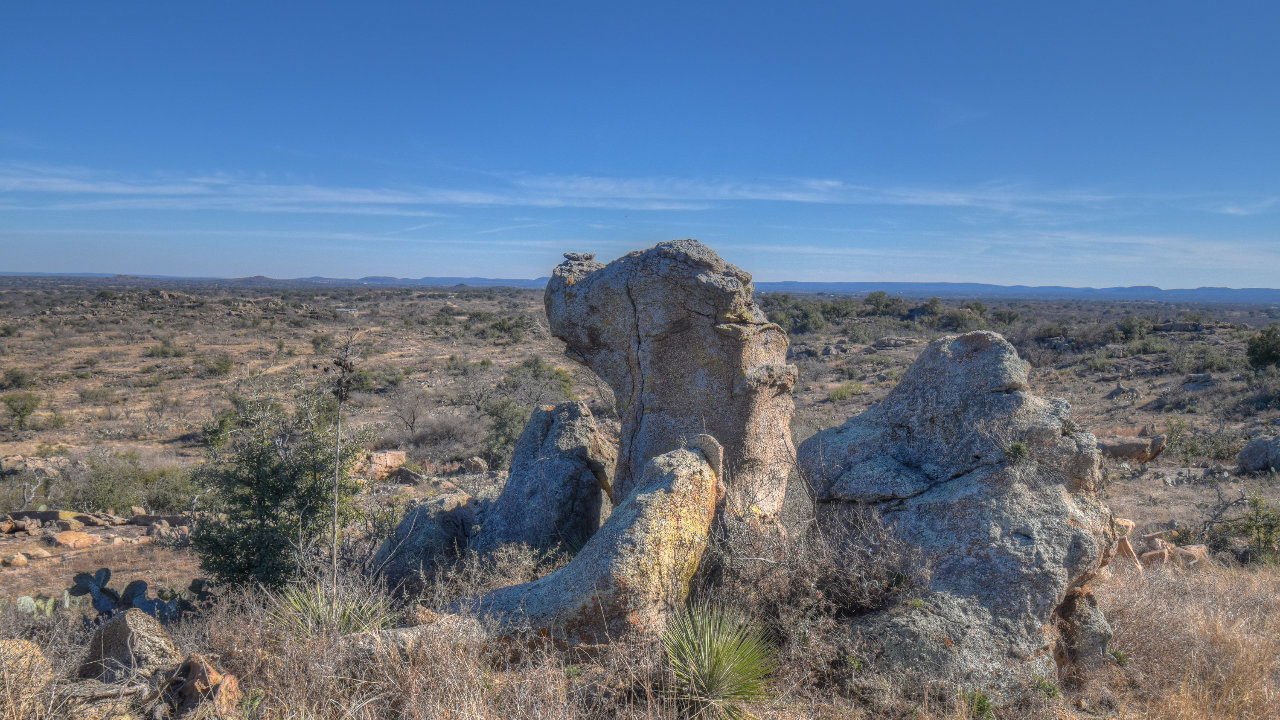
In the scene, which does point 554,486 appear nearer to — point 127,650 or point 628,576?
point 628,576

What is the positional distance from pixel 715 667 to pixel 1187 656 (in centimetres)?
342

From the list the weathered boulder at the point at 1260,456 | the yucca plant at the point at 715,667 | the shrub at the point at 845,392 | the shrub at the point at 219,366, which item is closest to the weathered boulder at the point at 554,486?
the yucca plant at the point at 715,667

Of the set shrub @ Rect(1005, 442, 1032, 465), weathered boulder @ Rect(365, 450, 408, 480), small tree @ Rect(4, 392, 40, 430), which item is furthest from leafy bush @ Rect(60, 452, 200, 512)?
shrub @ Rect(1005, 442, 1032, 465)

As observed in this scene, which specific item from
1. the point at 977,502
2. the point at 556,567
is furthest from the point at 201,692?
the point at 977,502

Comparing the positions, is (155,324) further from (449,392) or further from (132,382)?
(449,392)

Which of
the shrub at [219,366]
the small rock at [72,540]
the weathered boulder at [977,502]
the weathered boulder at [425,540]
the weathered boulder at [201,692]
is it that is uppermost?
the weathered boulder at [977,502]

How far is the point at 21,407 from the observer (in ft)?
70.0

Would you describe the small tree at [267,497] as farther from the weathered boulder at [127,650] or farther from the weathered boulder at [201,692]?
the weathered boulder at [201,692]

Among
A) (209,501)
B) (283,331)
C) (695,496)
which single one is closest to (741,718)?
(695,496)

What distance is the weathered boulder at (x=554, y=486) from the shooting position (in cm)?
712

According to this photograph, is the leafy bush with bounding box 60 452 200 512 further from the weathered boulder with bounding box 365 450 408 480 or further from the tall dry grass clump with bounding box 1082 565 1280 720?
the tall dry grass clump with bounding box 1082 565 1280 720

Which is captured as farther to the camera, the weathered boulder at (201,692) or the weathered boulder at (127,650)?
the weathered boulder at (127,650)

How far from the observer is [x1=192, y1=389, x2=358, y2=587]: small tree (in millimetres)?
6988

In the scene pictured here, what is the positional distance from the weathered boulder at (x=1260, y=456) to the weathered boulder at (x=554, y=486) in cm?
1225
